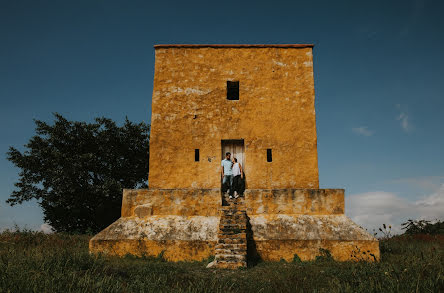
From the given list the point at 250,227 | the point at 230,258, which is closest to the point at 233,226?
the point at 250,227

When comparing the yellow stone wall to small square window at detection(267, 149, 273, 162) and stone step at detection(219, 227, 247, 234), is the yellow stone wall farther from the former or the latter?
stone step at detection(219, 227, 247, 234)

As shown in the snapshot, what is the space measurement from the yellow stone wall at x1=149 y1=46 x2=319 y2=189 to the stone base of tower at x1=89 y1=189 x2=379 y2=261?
1265 millimetres

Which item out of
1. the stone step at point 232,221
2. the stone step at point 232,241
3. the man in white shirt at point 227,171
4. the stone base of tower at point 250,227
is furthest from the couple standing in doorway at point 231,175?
the stone step at point 232,241

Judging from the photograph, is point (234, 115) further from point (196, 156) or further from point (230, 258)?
point (230, 258)

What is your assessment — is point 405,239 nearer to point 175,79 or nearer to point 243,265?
point 243,265

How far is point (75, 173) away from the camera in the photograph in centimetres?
1833

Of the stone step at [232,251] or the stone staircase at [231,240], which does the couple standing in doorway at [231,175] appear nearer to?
the stone staircase at [231,240]

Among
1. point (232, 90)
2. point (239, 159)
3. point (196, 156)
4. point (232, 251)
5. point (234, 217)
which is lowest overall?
point (232, 251)

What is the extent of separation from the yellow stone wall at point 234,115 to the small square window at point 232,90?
236 mm

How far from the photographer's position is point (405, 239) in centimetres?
1400

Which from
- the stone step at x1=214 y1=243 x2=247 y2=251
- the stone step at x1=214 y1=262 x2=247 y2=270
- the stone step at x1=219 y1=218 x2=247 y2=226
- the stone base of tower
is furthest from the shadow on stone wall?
the stone step at x1=214 y1=262 x2=247 y2=270

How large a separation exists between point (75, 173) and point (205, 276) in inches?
558

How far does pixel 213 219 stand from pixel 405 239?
9.27 metres

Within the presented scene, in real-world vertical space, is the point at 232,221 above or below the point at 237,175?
below
